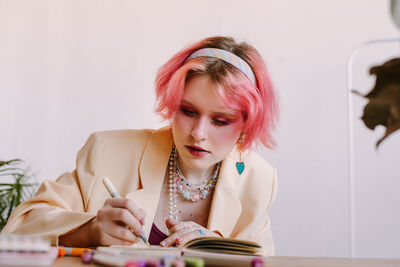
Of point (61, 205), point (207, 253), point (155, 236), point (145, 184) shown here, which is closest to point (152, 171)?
point (145, 184)

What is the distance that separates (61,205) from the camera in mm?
1496

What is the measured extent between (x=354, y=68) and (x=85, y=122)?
64.2 inches

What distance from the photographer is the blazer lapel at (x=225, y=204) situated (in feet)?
5.33

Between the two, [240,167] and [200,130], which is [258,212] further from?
[200,130]

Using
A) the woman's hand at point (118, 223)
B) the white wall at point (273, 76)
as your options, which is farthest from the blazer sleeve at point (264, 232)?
the white wall at point (273, 76)

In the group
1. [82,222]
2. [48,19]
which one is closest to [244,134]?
[82,222]

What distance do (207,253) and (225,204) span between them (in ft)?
2.20

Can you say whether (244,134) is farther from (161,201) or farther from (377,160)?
(377,160)

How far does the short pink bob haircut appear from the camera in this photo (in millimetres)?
1508

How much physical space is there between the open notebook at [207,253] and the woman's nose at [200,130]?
1.47 ft

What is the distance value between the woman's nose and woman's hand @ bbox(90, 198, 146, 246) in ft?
1.03

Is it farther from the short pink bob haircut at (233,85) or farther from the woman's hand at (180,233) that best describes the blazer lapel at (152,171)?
the woman's hand at (180,233)

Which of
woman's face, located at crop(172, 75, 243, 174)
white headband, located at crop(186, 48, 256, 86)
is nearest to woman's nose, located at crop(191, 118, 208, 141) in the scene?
woman's face, located at crop(172, 75, 243, 174)

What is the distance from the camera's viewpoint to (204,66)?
5.02 feet
